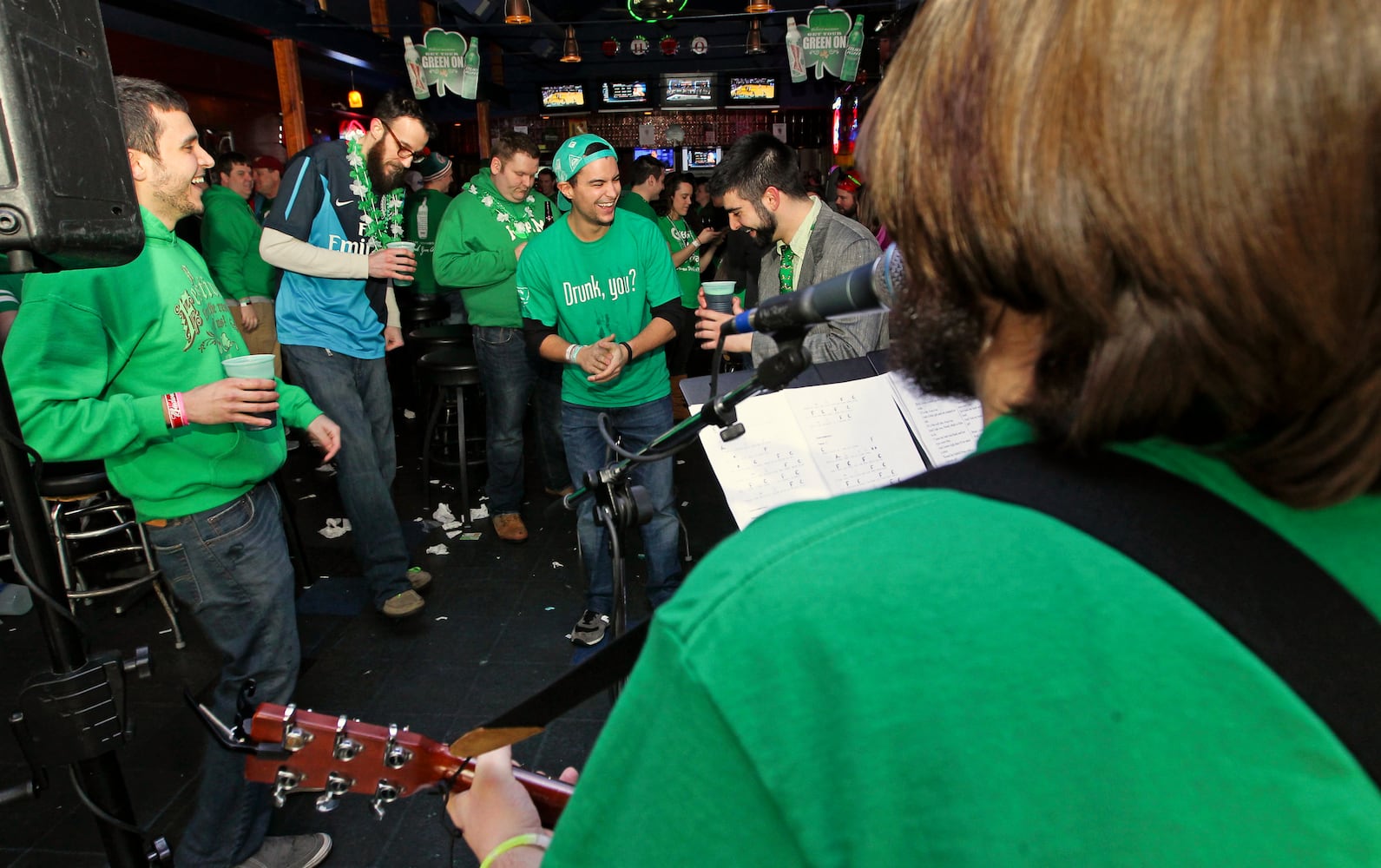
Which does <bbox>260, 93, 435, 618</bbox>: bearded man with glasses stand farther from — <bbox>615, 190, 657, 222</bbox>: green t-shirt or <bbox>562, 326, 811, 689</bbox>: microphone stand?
<bbox>615, 190, 657, 222</bbox>: green t-shirt

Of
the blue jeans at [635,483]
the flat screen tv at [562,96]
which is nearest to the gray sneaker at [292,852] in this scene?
the blue jeans at [635,483]

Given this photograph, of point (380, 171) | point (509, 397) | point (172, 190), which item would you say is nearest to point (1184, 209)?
point (172, 190)

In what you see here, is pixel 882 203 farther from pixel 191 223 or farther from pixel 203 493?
pixel 191 223

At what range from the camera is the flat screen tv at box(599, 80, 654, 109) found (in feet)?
47.5

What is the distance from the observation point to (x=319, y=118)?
36.7 feet

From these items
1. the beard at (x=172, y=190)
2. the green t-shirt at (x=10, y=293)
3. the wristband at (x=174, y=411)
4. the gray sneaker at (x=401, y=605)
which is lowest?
the gray sneaker at (x=401, y=605)

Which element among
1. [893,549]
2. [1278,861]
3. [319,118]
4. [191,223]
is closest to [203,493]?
[893,549]

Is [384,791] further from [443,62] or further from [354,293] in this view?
[443,62]

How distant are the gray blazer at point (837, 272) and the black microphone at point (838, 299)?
59.1 inches

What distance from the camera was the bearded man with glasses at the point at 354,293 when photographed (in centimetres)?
332

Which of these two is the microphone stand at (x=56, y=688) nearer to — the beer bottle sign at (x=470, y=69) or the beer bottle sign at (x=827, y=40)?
the beer bottle sign at (x=470, y=69)

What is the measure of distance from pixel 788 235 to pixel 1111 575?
2.94 m

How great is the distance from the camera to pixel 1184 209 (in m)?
0.41

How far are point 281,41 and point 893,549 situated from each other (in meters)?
10.6
